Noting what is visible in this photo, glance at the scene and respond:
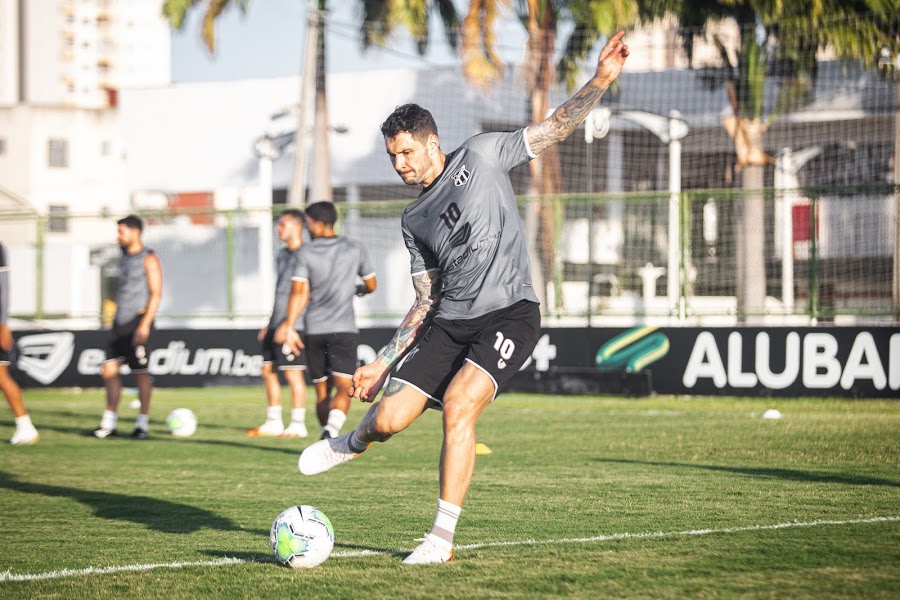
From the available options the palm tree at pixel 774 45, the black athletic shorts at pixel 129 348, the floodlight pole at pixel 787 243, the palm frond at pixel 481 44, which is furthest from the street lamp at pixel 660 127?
the black athletic shorts at pixel 129 348

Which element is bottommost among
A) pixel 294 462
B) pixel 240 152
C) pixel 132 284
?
pixel 294 462

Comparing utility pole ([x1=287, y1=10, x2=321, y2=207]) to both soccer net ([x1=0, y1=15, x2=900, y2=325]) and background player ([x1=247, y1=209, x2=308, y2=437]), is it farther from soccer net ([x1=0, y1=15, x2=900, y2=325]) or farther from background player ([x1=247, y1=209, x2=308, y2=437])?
background player ([x1=247, y1=209, x2=308, y2=437])

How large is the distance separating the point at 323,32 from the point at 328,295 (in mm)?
14690

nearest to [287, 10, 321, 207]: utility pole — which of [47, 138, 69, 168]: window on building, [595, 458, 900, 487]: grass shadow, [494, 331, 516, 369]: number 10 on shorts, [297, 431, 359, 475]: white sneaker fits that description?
[595, 458, 900, 487]: grass shadow

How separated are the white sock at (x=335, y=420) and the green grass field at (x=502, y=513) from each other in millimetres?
405

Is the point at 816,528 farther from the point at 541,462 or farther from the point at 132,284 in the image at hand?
the point at 132,284

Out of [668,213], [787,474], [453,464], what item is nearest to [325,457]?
[453,464]

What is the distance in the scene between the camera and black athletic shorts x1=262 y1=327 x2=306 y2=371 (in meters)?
12.0

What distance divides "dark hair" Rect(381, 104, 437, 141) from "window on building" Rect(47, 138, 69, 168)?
64.6 metres

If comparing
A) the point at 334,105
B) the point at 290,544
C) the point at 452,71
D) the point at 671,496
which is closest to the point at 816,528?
the point at 671,496

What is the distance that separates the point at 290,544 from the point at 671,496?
298cm

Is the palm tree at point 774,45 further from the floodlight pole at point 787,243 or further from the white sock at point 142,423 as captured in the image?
the white sock at point 142,423

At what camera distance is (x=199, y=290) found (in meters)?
24.0

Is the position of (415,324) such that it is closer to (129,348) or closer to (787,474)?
(787,474)
